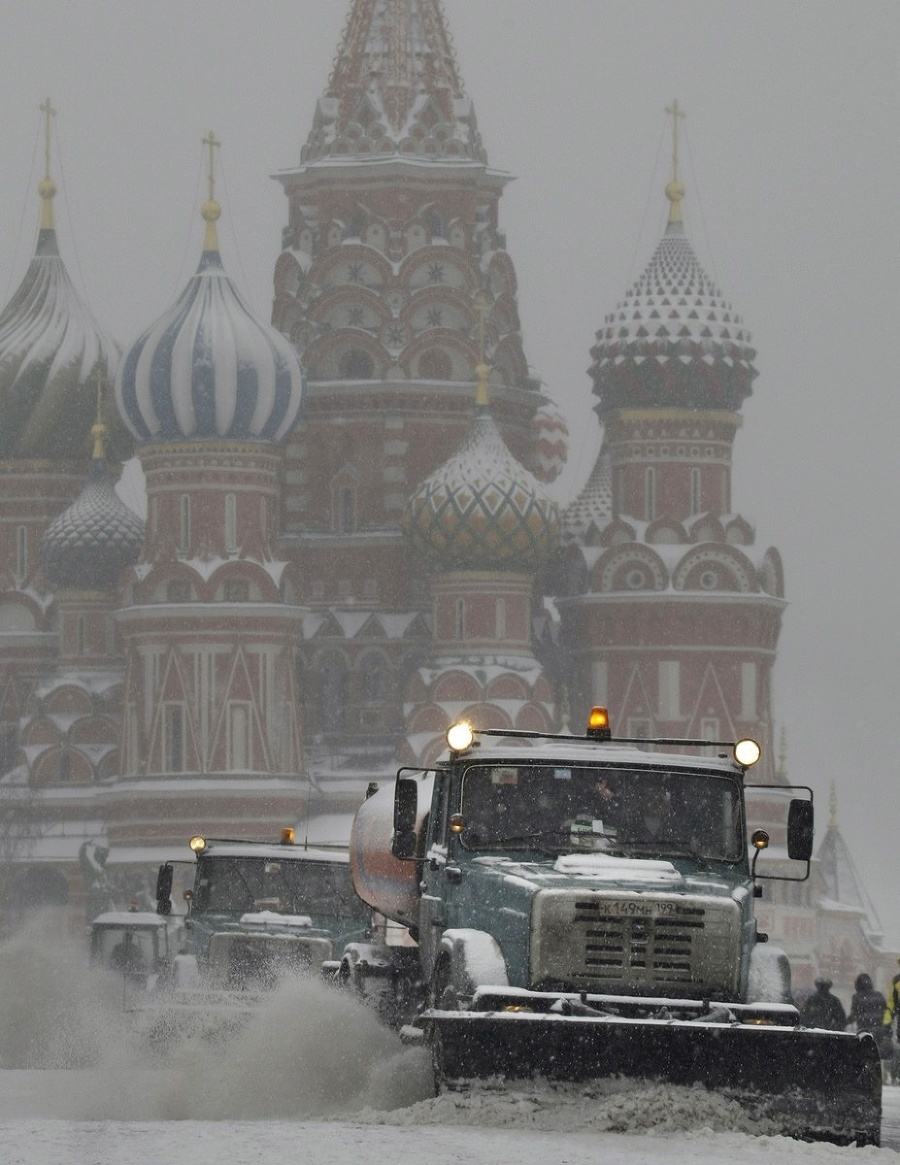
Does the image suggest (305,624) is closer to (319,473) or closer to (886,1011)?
(319,473)

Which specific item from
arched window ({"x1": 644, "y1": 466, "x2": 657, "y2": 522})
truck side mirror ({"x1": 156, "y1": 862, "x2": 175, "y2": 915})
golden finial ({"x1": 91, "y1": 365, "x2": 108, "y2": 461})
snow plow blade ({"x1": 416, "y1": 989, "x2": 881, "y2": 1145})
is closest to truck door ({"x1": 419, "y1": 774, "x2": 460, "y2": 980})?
snow plow blade ({"x1": 416, "y1": 989, "x2": 881, "y2": 1145})

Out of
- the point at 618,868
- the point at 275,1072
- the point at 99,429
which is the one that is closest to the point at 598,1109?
the point at 618,868

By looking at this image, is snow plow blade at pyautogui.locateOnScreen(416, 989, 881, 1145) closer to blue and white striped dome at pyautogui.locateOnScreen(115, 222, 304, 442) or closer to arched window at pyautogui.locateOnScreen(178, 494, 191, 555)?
arched window at pyautogui.locateOnScreen(178, 494, 191, 555)

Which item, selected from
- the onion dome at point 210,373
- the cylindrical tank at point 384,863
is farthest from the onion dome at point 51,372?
the cylindrical tank at point 384,863

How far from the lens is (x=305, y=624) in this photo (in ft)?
242

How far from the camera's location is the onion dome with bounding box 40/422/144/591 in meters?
75.1

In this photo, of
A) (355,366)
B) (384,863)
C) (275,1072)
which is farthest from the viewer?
(355,366)

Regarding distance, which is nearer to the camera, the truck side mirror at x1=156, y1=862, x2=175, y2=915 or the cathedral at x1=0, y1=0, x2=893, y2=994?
the truck side mirror at x1=156, y1=862, x2=175, y2=915

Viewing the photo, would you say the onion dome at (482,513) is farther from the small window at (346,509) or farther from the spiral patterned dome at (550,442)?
the spiral patterned dome at (550,442)

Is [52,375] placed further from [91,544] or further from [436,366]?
[436,366]

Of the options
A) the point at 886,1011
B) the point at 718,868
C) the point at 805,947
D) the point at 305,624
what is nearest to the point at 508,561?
the point at 305,624

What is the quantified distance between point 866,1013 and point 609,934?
12860 millimetres

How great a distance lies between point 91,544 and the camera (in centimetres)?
7506

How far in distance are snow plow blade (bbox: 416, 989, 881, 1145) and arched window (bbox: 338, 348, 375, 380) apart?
5902 centimetres
